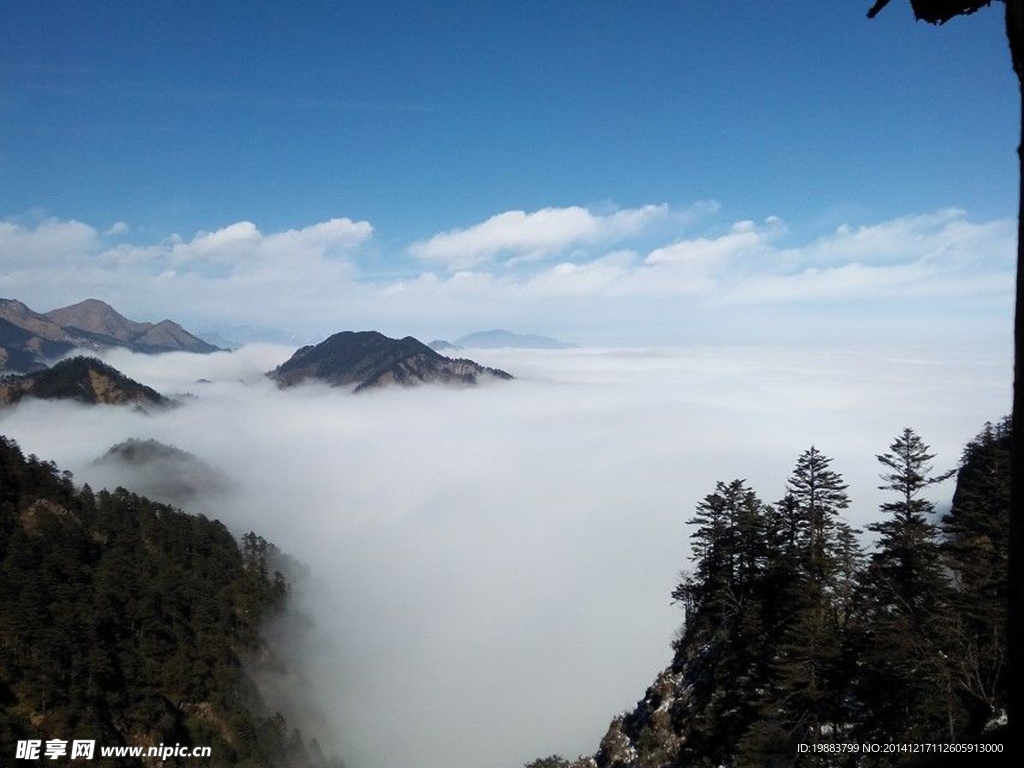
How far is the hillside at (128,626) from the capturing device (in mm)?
66500

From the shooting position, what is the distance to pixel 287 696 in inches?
4363

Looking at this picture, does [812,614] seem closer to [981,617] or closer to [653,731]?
[981,617]

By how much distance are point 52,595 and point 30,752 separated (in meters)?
38.2

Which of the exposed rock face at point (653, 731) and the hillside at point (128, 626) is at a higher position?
the exposed rock face at point (653, 731)

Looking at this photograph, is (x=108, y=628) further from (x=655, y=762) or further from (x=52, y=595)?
(x=655, y=762)

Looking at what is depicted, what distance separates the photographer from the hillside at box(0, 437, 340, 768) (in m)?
66.5

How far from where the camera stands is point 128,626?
85.8 metres

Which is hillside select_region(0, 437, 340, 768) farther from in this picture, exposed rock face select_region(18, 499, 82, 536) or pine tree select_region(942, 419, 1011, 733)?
pine tree select_region(942, 419, 1011, 733)

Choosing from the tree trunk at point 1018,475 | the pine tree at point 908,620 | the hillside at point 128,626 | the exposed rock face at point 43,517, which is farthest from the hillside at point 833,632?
the exposed rock face at point 43,517

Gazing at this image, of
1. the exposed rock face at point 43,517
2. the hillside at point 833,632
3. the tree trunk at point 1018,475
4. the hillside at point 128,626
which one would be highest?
the tree trunk at point 1018,475

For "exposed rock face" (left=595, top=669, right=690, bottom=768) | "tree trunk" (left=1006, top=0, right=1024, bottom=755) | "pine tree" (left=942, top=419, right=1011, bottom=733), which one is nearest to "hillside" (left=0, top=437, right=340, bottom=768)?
"exposed rock face" (left=595, top=669, right=690, bottom=768)

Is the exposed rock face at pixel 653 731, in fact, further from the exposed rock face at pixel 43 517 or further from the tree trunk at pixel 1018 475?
the exposed rock face at pixel 43 517

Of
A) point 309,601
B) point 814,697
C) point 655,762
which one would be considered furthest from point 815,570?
point 309,601

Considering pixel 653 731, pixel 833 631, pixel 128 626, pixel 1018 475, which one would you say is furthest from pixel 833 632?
pixel 128 626
